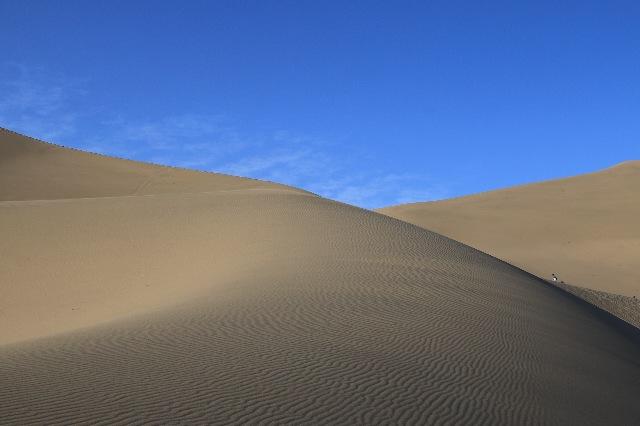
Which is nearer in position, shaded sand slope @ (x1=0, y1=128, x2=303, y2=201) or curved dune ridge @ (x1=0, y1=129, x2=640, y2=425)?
curved dune ridge @ (x1=0, y1=129, x2=640, y2=425)

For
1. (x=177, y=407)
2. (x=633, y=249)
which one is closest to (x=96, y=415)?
(x=177, y=407)

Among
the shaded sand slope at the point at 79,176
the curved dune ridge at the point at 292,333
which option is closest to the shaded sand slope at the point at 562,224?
the shaded sand slope at the point at 79,176

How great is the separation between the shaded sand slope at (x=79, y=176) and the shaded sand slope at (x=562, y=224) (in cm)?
1406

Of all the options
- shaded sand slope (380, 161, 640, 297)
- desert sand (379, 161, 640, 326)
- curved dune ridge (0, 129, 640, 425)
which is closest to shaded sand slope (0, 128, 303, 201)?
desert sand (379, 161, 640, 326)

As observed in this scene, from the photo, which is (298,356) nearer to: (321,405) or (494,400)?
(321,405)

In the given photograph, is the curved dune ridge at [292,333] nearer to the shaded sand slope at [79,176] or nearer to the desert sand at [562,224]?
the desert sand at [562,224]

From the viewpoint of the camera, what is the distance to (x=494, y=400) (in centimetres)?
822

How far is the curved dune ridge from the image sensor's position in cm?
722

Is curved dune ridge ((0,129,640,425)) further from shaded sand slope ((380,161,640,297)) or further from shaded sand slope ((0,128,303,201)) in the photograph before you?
shaded sand slope ((0,128,303,201))

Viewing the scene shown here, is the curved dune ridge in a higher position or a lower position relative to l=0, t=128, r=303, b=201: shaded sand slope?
lower

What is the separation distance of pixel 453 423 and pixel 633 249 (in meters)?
37.2

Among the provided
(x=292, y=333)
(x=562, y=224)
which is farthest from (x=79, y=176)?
(x=292, y=333)

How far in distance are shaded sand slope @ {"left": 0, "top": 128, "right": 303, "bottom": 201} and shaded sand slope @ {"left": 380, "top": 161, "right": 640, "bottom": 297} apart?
14.1m

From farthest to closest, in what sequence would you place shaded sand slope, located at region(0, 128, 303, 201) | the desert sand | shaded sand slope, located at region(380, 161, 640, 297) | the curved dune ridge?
shaded sand slope, located at region(0, 128, 303, 201)
shaded sand slope, located at region(380, 161, 640, 297)
the desert sand
the curved dune ridge
